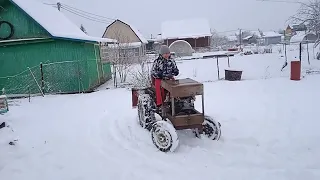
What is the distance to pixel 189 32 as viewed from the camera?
161ft

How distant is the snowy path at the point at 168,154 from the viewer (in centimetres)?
408

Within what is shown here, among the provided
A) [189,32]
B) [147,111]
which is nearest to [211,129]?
[147,111]

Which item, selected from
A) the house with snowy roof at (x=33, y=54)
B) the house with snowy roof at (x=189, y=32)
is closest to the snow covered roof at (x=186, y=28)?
the house with snowy roof at (x=189, y=32)

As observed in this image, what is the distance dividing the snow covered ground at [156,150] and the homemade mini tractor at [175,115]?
0.21m

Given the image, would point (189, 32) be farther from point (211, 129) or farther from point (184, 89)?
point (184, 89)

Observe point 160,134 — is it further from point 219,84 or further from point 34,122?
point 219,84

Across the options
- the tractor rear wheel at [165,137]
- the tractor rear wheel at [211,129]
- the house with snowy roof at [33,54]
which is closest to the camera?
the tractor rear wheel at [165,137]

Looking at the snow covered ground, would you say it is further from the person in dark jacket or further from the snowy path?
the person in dark jacket

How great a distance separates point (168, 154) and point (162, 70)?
5.37ft

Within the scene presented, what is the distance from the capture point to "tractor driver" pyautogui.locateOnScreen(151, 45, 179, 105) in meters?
5.34

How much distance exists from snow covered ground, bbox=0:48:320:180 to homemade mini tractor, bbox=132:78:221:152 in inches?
8.4

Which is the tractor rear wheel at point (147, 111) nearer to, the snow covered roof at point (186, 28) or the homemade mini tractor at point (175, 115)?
the homemade mini tractor at point (175, 115)

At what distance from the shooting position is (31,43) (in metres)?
13.0

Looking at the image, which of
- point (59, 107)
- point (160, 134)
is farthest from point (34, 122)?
point (160, 134)
